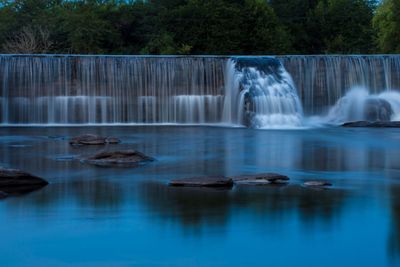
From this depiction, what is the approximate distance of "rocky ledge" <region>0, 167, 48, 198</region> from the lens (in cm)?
1247

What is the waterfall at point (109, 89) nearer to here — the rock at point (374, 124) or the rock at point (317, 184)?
the rock at point (374, 124)

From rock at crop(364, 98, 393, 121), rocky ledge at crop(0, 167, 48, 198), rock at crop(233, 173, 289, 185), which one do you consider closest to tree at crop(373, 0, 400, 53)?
rock at crop(364, 98, 393, 121)

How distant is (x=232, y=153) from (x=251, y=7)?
30895 mm

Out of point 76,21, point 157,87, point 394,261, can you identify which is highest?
point 76,21

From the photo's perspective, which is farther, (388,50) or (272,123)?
(388,50)

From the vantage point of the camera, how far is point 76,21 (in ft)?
152

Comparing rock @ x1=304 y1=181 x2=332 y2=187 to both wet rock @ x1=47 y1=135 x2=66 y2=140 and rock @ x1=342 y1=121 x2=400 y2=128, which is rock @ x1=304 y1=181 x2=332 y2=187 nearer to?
wet rock @ x1=47 y1=135 x2=66 y2=140

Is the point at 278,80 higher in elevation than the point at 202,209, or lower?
higher

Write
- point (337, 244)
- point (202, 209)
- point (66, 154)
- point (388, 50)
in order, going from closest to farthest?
point (337, 244), point (202, 209), point (66, 154), point (388, 50)

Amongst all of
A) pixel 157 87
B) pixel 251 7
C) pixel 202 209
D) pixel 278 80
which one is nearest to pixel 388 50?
pixel 251 7

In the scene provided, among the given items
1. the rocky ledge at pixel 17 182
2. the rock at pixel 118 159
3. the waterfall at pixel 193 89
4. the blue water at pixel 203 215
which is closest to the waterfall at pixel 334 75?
the waterfall at pixel 193 89

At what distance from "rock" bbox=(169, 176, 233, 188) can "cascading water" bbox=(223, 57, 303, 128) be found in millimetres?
16804

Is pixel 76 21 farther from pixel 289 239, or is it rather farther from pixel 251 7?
pixel 289 239

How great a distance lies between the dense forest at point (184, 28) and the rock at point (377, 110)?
12683 millimetres
